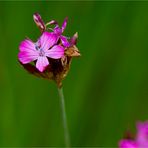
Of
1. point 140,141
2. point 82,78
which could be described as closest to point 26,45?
point 140,141

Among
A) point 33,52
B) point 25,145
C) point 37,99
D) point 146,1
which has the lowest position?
point 25,145

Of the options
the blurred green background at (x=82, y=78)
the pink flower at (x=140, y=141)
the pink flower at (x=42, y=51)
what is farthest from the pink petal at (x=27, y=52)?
the blurred green background at (x=82, y=78)

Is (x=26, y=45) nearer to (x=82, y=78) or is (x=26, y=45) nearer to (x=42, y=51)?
(x=42, y=51)

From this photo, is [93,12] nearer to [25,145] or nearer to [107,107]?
[107,107]

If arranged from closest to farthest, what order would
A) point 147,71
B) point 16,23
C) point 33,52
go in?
point 33,52
point 16,23
point 147,71

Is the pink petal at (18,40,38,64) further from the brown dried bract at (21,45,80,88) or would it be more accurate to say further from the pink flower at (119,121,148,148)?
the pink flower at (119,121,148,148)

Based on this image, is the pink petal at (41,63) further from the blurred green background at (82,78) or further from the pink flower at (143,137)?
the blurred green background at (82,78)

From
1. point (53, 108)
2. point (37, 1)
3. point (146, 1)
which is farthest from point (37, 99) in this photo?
point (146, 1)
